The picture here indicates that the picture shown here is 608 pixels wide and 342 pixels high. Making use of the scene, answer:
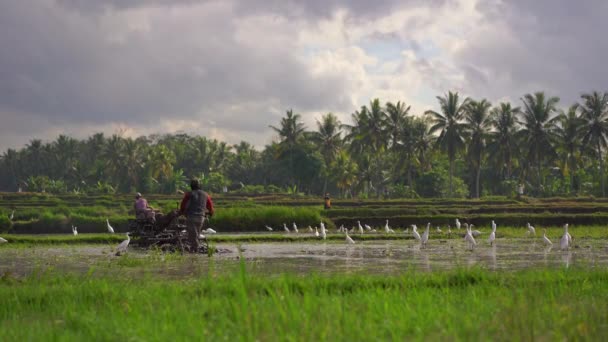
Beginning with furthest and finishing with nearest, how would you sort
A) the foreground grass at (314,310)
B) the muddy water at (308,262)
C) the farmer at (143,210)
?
the farmer at (143,210) → the muddy water at (308,262) → the foreground grass at (314,310)

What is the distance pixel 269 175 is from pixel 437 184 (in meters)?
24.6

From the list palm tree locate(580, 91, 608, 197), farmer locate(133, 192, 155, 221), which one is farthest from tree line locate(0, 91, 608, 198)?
farmer locate(133, 192, 155, 221)

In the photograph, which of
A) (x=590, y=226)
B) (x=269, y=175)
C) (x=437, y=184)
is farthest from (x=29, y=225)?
(x=269, y=175)

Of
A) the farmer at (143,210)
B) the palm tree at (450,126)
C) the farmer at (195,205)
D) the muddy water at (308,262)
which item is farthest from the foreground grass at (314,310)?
the palm tree at (450,126)

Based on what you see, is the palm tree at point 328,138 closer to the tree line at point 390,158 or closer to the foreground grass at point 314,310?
the tree line at point 390,158

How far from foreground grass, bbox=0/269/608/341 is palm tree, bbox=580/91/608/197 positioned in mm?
55998

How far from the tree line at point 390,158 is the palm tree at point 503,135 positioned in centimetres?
10

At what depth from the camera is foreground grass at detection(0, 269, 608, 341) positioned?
4.64 meters

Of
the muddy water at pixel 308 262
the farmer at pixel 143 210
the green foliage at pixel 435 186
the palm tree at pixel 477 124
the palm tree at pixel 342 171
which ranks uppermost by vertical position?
the palm tree at pixel 477 124

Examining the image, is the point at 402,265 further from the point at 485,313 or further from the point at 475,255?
the point at 485,313

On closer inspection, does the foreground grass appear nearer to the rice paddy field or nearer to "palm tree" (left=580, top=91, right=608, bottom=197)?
the rice paddy field

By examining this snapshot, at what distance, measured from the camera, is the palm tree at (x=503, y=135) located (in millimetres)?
62219

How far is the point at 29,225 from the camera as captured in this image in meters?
29.9

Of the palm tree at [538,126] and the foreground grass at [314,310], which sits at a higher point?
the palm tree at [538,126]
